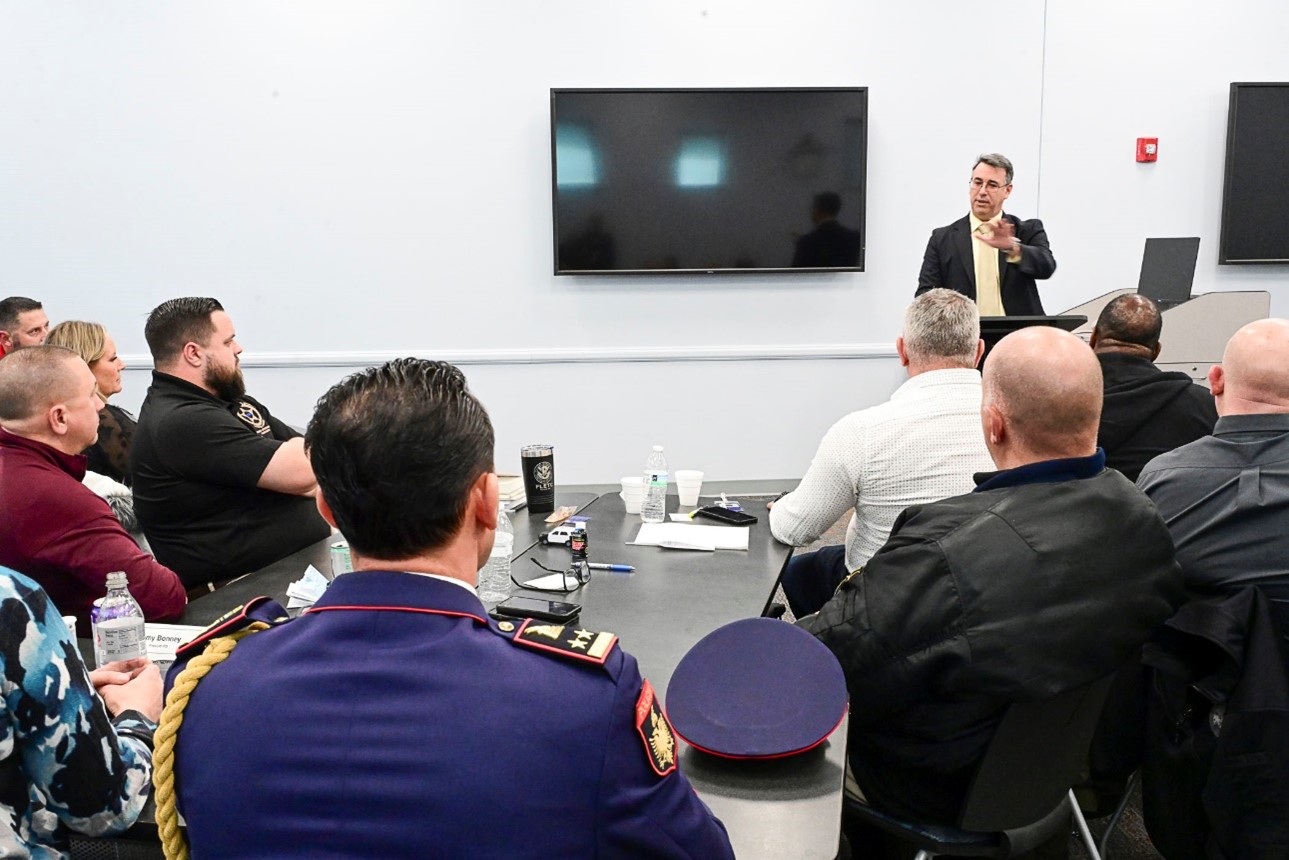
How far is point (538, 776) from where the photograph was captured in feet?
2.82

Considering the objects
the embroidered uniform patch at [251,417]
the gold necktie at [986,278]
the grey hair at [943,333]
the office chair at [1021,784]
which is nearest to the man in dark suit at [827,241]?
the gold necktie at [986,278]

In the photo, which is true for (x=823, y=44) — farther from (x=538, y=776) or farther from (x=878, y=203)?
(x=538, y=776)

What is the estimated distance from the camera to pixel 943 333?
234 cm

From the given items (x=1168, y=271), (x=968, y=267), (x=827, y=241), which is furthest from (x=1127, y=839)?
(x=827, y=241)

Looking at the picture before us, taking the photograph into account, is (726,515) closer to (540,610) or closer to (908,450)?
(908,450)

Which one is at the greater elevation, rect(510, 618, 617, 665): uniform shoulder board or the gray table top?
rect(510, 618, 617, 665): uniform shoulder board

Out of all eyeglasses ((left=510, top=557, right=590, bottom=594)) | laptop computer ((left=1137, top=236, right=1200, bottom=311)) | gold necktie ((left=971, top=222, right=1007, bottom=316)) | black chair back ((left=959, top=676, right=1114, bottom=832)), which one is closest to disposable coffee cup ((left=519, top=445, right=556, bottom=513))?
eyeglasses ((left=510, top=557, right=590, bottom=594))

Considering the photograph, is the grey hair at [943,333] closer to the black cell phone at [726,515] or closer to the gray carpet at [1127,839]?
the black cell phone at [726,515]

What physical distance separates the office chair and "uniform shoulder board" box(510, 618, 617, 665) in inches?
31.0

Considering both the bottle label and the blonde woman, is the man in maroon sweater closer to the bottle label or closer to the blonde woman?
the bottle label

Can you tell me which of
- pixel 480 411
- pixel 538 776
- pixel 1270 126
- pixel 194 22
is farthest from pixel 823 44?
pixel 538 776

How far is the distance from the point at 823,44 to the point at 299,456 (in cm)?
359

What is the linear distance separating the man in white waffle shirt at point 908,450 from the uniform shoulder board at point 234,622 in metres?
1.44

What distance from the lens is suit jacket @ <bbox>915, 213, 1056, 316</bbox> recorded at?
4621mm
